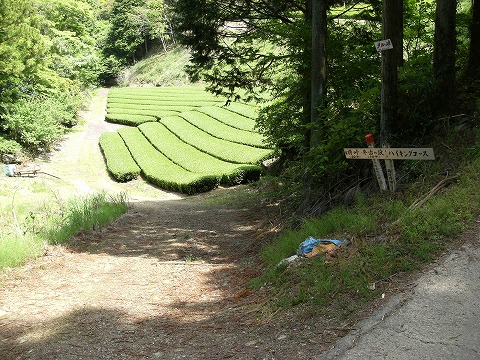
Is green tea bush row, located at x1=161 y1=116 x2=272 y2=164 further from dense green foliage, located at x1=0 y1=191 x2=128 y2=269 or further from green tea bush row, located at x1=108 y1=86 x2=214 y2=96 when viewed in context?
dense green foliage, located at x1=0 y1=191 x2=128 y2=269

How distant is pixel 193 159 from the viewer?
26.0 metres

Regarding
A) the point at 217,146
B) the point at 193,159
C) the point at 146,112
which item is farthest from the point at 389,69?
the point at 146,112

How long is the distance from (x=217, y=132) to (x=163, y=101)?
1570 cm

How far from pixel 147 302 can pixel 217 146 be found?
2198 centimetres

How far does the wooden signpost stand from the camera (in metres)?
5.47

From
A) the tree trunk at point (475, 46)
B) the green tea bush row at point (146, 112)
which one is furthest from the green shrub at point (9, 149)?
the tree trunk at point (475, 46)

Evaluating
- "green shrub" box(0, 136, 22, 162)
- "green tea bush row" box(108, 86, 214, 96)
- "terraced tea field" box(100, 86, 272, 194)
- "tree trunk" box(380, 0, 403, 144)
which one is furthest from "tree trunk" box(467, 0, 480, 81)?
"green tea bush row" box(108, 86, 214, 96)

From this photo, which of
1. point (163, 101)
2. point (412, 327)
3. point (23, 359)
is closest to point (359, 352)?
point (412, 327)

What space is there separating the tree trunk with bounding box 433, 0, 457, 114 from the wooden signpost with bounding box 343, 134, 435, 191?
5.73 ft

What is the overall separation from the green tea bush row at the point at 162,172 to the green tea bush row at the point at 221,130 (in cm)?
358

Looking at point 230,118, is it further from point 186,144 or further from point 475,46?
point 475,46

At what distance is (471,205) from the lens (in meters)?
5.02

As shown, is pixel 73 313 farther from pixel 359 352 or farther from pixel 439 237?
pixel 439 237

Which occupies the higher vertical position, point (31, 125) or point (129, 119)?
point (31, 125)
